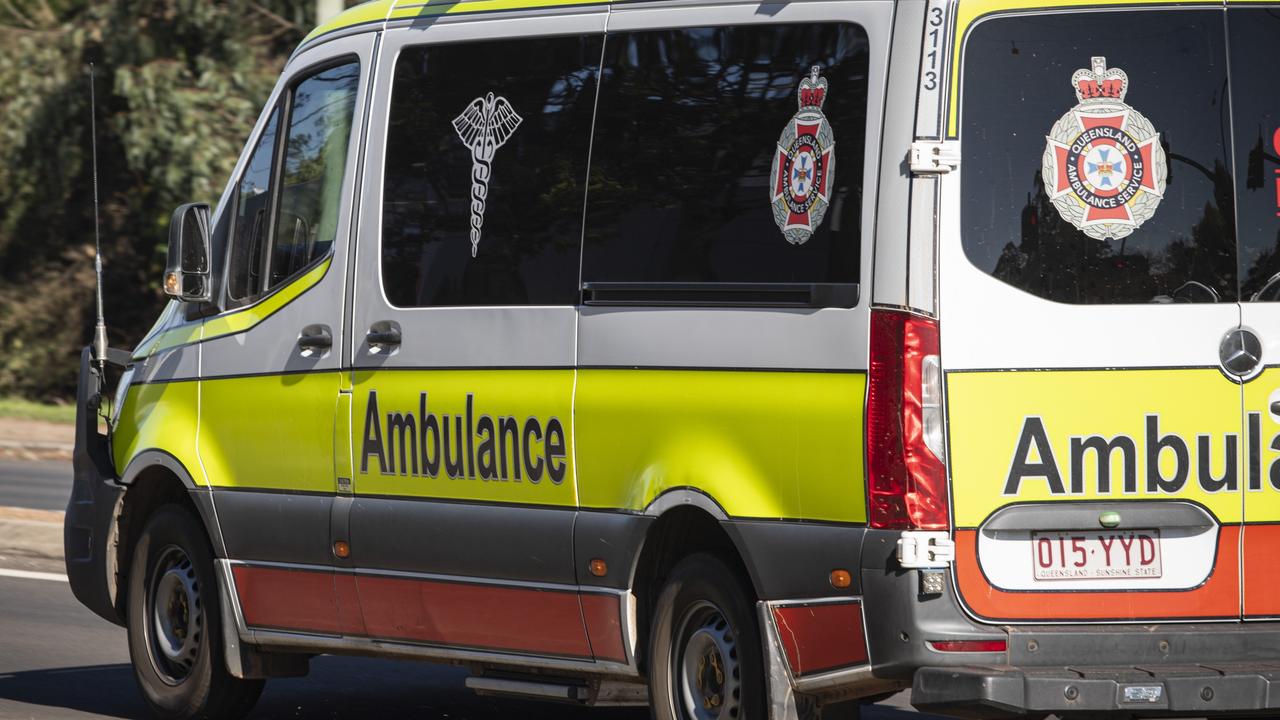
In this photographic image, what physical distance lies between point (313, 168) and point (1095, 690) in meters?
3.55

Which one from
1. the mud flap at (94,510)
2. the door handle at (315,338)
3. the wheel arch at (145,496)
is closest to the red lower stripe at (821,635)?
the door handle at (315,338)

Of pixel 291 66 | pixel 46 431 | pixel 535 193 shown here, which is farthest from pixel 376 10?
pixel 46 431

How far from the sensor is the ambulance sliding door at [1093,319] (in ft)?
18.3

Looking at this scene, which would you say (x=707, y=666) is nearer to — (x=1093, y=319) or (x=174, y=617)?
(x=1093, y=319)

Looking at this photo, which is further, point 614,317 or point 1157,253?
point 614,317

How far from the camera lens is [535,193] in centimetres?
679

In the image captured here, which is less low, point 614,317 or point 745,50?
point 745,50

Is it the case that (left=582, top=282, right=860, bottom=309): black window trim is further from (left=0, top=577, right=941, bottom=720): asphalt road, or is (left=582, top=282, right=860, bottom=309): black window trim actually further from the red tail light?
(left=0, top=577, right=941, bottom=720): asphalt road

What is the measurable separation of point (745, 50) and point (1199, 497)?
178cm

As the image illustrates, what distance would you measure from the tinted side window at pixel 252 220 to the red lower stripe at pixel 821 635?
9.38ft

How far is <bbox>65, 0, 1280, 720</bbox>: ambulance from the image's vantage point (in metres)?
5.58

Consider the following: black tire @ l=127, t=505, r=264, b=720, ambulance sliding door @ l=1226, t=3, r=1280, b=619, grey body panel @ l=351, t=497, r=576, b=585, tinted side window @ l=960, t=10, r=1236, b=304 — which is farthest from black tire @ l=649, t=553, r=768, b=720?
black tire @ l=127, t=505, r=264, b=720

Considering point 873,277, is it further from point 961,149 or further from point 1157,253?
point 1157,253

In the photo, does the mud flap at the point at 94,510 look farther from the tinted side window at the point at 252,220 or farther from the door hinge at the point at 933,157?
the door hinge at the point at 933,157
